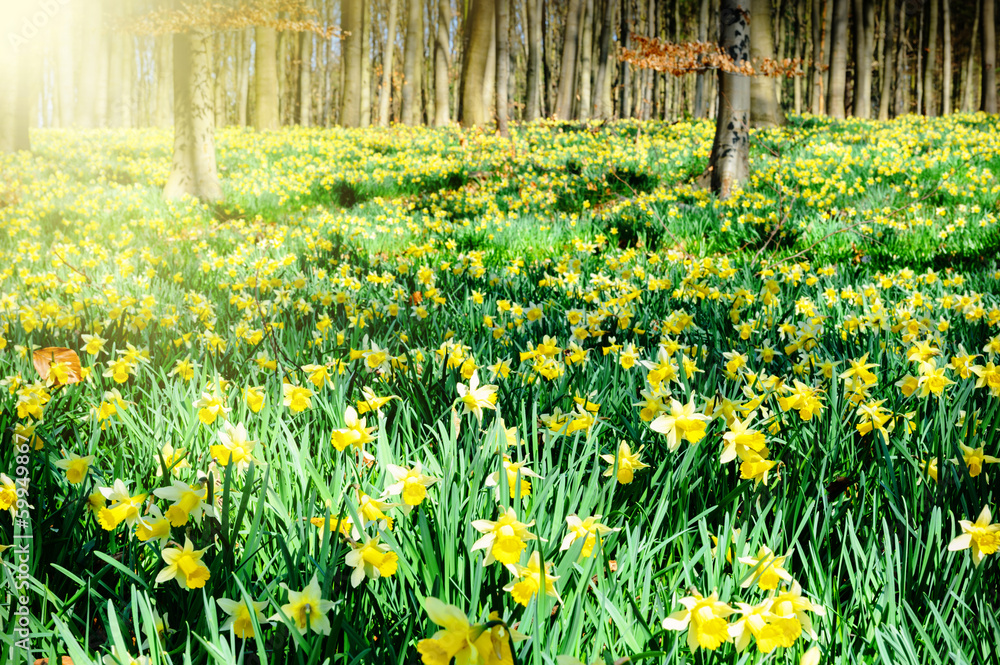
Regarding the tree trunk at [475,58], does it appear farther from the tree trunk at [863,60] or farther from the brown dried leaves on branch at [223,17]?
the tree trunk at [863,60]

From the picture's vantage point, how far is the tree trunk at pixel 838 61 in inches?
807

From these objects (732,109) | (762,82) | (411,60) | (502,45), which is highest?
(411,60)

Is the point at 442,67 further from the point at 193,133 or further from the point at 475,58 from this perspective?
the point at 193,133

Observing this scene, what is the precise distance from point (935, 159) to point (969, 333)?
7431mm

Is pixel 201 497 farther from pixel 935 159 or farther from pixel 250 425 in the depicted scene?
pixel 935 159

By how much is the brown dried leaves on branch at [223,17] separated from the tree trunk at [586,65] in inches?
496

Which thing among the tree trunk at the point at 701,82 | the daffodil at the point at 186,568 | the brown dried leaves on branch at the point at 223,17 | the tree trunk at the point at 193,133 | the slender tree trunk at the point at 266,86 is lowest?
Result: the daffodil at the point at 186,568

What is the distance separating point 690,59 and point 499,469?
7.16 metres

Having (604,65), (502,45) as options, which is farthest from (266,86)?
(604,65)

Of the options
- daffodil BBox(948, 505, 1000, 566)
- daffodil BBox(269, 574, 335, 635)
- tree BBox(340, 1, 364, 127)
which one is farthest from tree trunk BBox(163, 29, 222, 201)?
tree BBox(340, 1, 364, 127)

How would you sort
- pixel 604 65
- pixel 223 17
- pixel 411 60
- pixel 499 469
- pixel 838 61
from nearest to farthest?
pixel 499 469 < pixel 223 17 < pixel 838 61 < pixel 411 60 < pixel 604 65

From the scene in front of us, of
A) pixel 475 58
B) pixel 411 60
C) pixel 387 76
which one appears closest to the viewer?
pixel 475 58

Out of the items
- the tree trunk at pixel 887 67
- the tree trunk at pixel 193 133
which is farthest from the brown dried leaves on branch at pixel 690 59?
the tree trunk at pixel 887 67

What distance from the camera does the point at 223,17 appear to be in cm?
761
